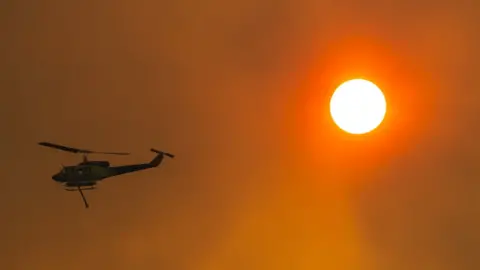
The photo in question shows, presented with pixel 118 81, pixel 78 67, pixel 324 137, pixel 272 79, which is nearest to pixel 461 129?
pixel 324 137

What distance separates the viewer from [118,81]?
2.31m

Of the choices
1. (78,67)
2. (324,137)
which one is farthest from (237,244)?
(78,67)

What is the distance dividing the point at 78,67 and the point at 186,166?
0.49 m

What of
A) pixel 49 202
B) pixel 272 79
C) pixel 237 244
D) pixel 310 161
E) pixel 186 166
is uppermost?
pixel 272 79

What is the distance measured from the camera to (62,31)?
2.32m

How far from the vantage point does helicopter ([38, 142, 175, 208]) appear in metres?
2.28

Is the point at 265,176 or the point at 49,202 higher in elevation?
the point at 265,176

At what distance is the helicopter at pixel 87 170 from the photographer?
2.28m

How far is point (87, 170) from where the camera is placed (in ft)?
7.48

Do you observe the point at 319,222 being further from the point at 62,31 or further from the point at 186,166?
the point at 62,31

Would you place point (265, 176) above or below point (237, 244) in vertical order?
above

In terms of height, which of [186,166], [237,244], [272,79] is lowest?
[237,244]

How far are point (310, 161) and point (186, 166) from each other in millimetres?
410

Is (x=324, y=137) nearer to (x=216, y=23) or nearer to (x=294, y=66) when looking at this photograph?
(x=294, y=66)
